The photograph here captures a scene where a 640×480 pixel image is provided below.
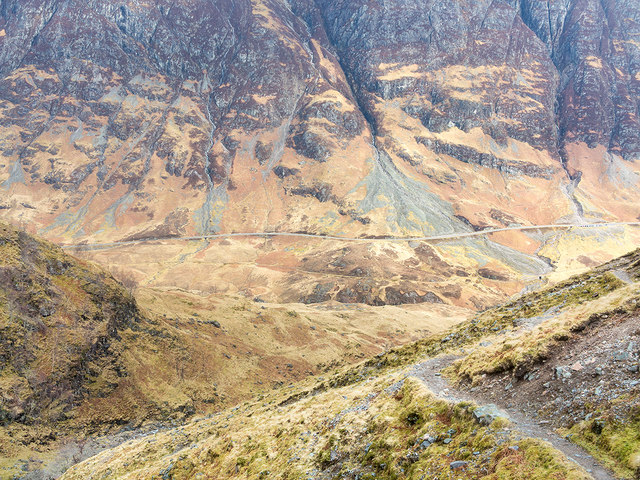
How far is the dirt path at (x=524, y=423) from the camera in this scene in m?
11.2

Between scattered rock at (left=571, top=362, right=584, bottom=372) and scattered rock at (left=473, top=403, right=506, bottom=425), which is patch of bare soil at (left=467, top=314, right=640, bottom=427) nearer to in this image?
scattered rock at (left=571, top=362, right=584, bottom=372)

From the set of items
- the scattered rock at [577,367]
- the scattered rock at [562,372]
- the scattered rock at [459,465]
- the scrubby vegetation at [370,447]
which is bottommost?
the scrubby vegetation at [370,447]

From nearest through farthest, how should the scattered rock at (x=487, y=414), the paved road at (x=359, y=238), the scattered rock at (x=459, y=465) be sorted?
the scattered rock at (x=459, y=465)
the scattered rock at (x=487, y=414)
the paved road at (x=359, y=238)

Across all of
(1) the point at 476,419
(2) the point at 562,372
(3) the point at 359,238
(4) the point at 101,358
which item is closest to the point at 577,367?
(2) the point at 562,372

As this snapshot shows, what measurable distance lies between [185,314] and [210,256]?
97290 mm

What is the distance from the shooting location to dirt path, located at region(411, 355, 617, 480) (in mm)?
11188

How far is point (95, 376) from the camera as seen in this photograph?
48094 millimetres

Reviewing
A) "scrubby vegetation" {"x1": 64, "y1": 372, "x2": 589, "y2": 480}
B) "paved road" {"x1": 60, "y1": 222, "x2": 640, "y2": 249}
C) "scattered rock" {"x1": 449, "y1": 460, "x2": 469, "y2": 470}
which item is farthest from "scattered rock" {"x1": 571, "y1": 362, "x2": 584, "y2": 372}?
"paved road" {"x1": 60, "y1": 222, "x2": 640, "y2": 249}

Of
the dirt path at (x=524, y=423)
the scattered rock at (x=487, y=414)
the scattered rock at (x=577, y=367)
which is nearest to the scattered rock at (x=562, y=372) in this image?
the scattered rock at (x=577, y=367)

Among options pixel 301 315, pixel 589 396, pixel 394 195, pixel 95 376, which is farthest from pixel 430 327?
pixel 394 195

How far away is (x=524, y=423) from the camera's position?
47.3 ft

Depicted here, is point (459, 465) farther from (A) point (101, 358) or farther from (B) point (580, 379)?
(A) point (101, 358)

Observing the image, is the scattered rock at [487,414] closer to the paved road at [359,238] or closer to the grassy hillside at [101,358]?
the grassy hillside at [101,358]

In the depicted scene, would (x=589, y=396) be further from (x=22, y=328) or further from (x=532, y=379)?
(x=22, y=328)
